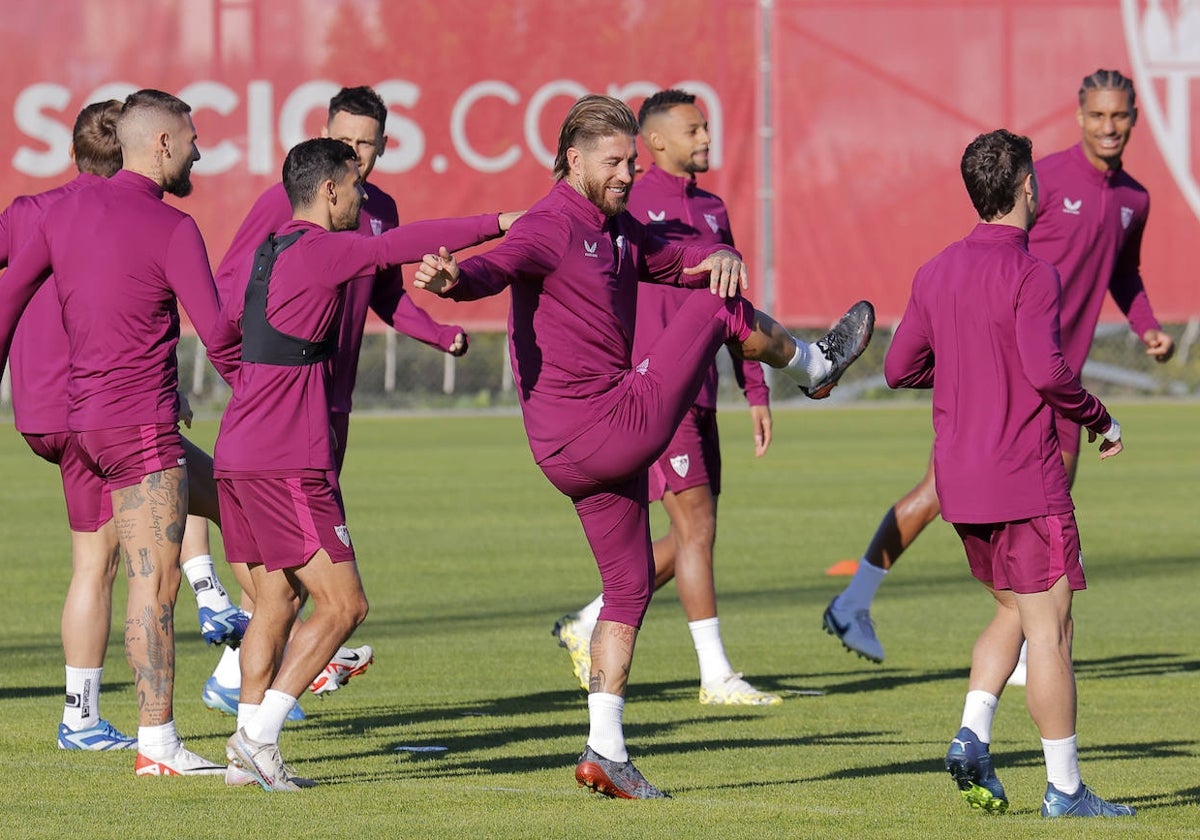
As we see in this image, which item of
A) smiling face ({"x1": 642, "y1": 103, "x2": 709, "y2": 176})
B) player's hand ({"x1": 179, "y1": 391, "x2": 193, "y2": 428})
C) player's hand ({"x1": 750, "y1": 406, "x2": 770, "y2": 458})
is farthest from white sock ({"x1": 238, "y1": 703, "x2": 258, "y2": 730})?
smiling face ({"x1": 642, "y1": 103, "x2": 709, "y2": 176})

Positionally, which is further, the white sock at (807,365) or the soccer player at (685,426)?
the soccer player at (685,426)

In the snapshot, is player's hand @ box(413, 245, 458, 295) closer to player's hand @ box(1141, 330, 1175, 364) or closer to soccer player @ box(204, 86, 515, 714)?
soccer player @ box(204, 86, 515, 714)

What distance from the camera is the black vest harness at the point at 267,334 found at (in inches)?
287

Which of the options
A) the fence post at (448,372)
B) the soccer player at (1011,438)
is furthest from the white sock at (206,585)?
the fence post at (448,372)

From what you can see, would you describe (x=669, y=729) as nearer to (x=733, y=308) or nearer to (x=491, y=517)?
(x=733, y=308)

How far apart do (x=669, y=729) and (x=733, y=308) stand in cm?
222

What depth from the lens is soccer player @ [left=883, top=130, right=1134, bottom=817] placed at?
6.83 meters

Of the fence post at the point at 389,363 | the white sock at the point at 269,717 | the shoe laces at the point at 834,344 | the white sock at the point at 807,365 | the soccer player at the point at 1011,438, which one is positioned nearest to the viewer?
the soccer player at the point at 1011,438

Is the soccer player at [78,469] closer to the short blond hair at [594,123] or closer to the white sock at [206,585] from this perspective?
the white sock at [206,585]

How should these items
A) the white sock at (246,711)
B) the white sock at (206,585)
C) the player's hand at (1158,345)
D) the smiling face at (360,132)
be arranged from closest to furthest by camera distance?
the white sock at (246,711), the white sock at (206,585), the smiling face at (360,132), the player's hand at (1158,345)

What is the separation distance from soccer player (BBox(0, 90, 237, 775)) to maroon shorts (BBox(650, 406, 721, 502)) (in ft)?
9.16

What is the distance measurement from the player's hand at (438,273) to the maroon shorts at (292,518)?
1138 millimetres

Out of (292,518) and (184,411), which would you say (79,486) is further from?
(292,518)

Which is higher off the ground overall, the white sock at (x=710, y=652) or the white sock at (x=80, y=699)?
the white sock at (x=80, y=699)
